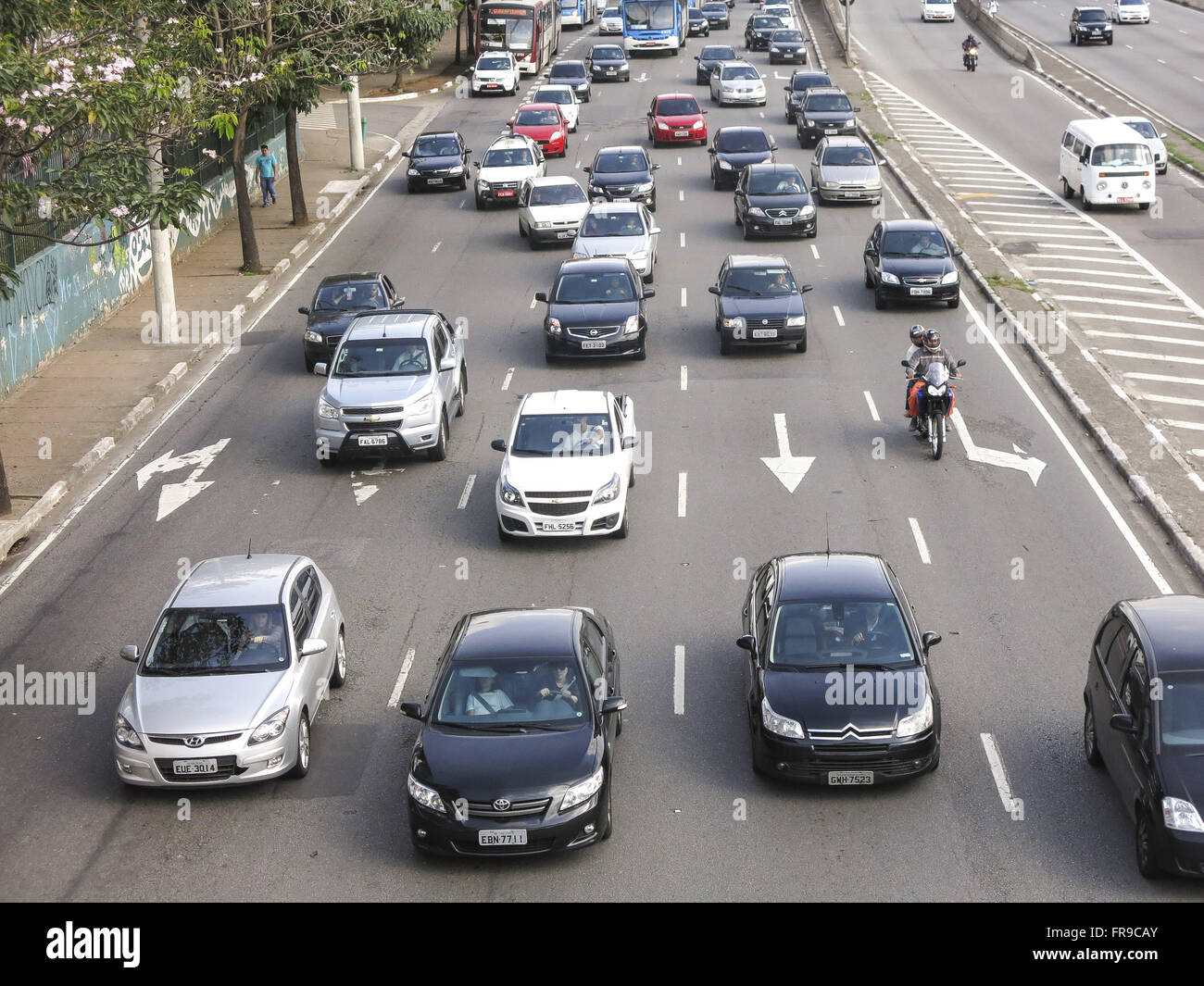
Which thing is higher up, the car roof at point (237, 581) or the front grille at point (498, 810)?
the car roof at point (237, 581)

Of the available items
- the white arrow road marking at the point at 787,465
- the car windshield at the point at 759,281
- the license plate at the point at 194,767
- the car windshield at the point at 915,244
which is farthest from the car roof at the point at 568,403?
the car windshield at the point at 915,244

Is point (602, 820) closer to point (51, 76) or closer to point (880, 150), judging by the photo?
point (51, 76)

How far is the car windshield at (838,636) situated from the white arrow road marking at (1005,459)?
7917 millimetres

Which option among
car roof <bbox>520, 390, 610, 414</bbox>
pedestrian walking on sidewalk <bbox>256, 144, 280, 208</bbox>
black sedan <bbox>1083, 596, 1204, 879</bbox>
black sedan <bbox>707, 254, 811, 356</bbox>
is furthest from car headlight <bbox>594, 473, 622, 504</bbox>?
pedestrian walking on sidewalk <bbox>256, 144, 280, 208</bbox>

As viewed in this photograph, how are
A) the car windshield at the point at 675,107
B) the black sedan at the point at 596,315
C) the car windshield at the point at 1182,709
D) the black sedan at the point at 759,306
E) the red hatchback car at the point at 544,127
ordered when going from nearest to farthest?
the car windshield at the point at 1182,709
the black sedan at the point at 596,315
the black sedan at the point at 759,306
the red hatchback car at the point at 544,127
the car windshield at the point at 675,107

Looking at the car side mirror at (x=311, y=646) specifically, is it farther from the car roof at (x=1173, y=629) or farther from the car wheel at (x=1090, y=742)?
the car roof at (x=1173, y=629)

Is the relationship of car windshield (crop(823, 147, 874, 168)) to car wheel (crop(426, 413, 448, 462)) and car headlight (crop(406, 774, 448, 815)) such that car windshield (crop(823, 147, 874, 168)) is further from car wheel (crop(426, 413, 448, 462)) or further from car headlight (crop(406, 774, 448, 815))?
car headlight (crop(406, 774, 448, 815))

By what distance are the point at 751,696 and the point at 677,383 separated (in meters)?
13.1

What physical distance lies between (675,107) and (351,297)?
77.5ft

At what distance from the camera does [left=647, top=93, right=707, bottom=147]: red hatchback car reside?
1882 inches

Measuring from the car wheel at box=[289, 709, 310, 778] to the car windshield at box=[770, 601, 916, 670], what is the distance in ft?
13.8

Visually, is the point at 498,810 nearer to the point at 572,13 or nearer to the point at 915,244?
the point at 915,244

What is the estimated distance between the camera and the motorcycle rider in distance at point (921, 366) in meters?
22.0
